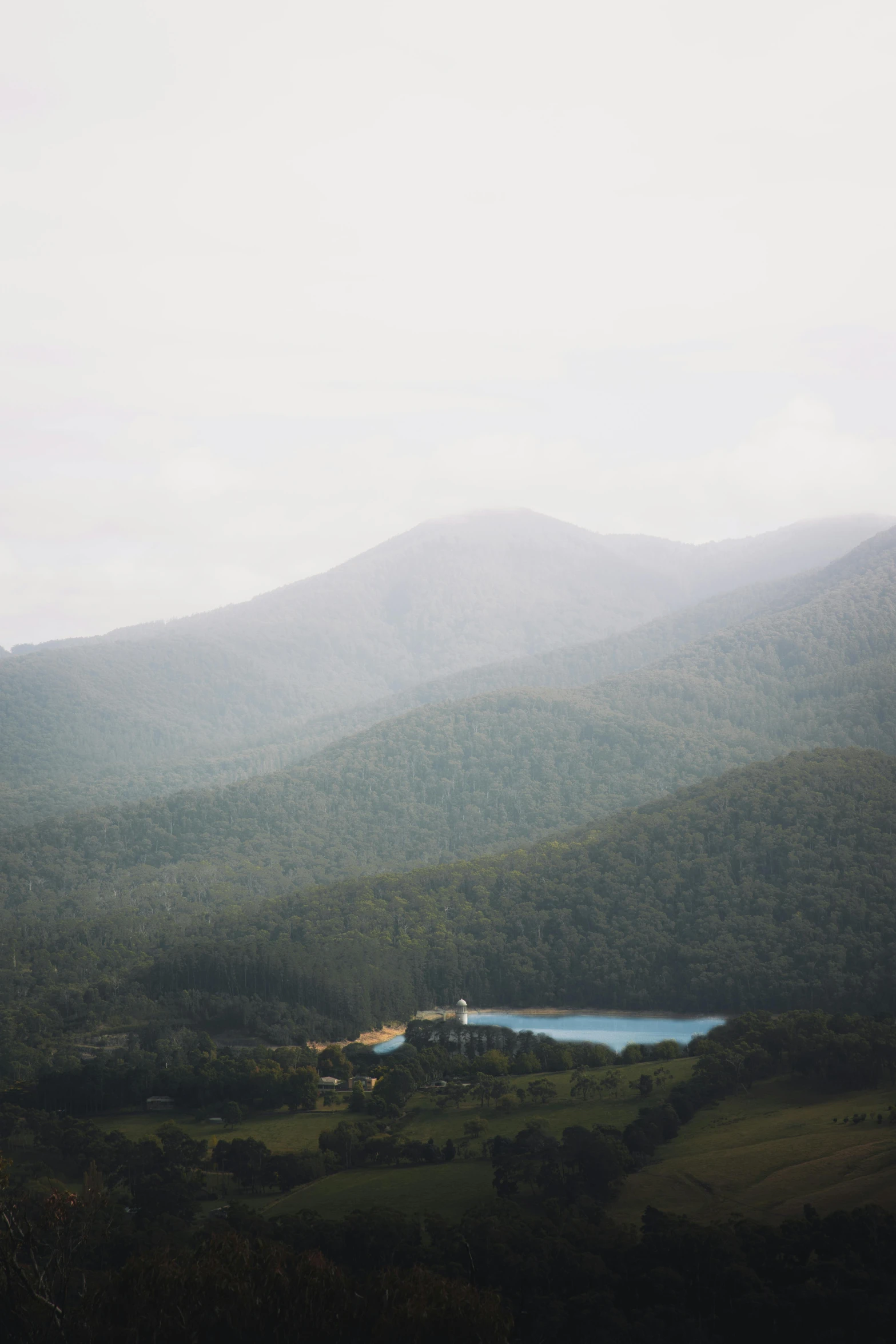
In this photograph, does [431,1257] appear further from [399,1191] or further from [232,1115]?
[232,1115]

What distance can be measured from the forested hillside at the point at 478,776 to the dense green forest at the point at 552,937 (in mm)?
22130

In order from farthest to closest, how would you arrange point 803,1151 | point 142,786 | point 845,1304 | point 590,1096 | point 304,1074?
point 142,786, point 304,1074, point 590,1096, point 803,1151, point 845,1304

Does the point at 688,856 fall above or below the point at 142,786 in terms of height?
below

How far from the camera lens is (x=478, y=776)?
144250 millimetres

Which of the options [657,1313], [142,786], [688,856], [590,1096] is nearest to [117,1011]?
[590,1096]

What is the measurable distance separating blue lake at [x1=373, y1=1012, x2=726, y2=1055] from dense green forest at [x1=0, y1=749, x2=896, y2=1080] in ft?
5.78

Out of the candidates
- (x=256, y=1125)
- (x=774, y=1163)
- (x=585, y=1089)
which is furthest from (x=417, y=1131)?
(x=774, y=1163)

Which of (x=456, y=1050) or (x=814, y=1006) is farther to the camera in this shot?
(x=814, y=1006)

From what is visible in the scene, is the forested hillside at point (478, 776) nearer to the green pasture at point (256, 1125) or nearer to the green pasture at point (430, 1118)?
the green pasture at point (256, 1125)

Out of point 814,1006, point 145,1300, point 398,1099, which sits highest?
point 145,1300

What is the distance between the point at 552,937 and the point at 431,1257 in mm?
52179

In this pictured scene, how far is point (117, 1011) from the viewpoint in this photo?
73250mm

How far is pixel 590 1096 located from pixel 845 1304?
2554 centimetres

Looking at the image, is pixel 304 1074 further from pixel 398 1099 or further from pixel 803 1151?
pixel 803 1151
